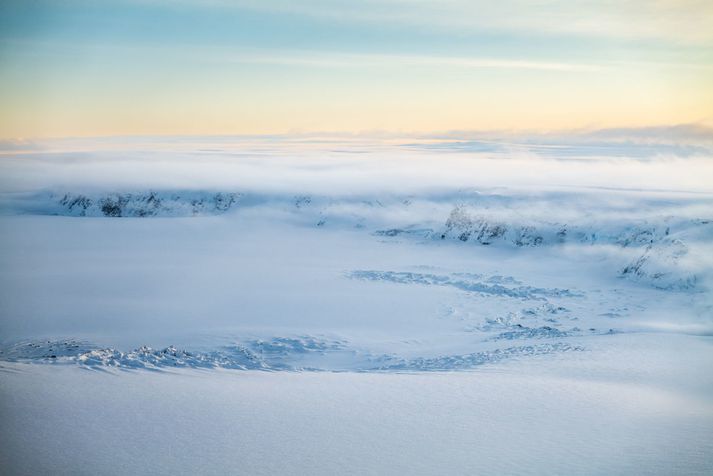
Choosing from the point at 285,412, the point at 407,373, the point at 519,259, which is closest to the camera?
the point at 285,412

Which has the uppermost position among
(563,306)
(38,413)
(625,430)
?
(38,413)

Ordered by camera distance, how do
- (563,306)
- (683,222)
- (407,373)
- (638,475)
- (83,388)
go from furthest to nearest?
(683,222) < (563,306) < (407,373) < (83,388) < (638,475)

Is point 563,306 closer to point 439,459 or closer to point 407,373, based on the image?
point 407,373

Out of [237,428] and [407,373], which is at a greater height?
[237,428]

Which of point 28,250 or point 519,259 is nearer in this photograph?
point 28,250

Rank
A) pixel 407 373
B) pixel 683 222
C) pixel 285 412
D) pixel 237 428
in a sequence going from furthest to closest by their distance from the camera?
1. pixel 683 222
2. pixel 407 373
3. pixel 285 412
4. pixel 237 428

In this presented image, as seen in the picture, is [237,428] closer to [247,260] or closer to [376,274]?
[376,274]

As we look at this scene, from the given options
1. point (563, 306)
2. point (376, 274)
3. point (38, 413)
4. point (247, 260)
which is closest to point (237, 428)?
point (38, 413)

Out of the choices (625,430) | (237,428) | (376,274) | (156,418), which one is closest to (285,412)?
(237,428)

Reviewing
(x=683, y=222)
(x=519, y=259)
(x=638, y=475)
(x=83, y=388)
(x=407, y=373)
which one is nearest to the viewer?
(x=638, y=475)
